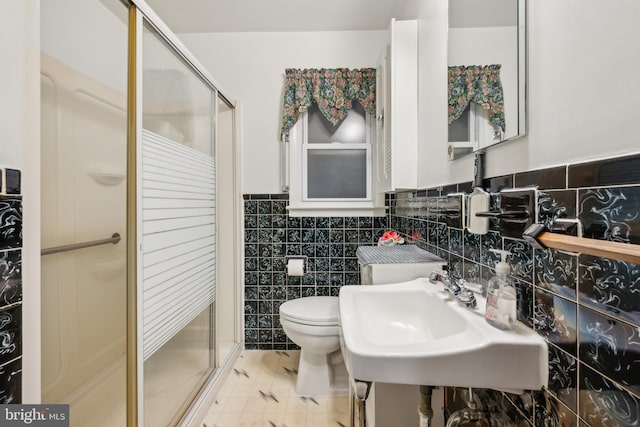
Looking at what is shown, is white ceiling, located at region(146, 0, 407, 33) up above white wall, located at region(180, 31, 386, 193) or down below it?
above

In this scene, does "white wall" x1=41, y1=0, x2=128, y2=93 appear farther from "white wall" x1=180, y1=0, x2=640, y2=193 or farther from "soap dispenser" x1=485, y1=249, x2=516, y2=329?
"soap dispenser" x1=485, y1=249, x2=516, y2=329

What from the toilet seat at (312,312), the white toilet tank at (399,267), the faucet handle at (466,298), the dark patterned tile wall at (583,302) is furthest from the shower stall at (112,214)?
the dark patterned tile wall at (583,302)

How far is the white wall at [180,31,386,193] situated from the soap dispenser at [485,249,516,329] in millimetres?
1711

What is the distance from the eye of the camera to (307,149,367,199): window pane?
7.56 feet

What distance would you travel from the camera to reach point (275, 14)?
2.10 metres

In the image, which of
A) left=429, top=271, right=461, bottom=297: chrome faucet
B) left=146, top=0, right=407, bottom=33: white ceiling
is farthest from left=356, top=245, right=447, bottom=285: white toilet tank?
left=146, top=0, right=407, bottom=33: white ceiling

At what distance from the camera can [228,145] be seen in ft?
7.38

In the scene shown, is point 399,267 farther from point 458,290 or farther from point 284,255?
point 284,255

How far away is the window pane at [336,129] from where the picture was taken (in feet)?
7.51

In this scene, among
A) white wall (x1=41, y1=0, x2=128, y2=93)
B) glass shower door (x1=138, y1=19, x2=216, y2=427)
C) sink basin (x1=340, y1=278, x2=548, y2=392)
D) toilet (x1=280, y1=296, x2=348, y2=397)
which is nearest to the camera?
sink basin (x1=340, y1=278, x2=548, y2=392)

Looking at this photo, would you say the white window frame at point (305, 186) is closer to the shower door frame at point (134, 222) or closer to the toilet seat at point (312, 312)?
the toilet seat at point (312, 312)

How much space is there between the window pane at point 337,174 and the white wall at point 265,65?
267 mm

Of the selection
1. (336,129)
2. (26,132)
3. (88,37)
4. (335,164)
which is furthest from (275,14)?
(26,132)

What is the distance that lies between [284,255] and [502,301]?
65.9 inches
